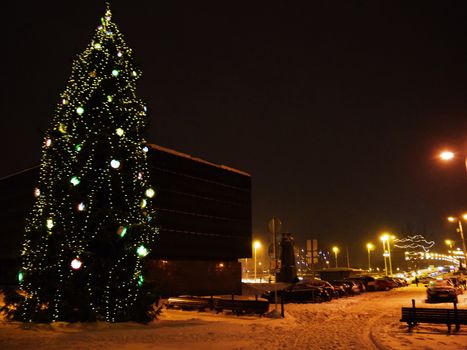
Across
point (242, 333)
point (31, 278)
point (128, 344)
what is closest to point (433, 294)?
point (242, 333)

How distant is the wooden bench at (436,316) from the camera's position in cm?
1455

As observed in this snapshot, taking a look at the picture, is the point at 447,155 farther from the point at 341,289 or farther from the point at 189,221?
the point at 189,221

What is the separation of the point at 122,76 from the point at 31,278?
8.31 metres

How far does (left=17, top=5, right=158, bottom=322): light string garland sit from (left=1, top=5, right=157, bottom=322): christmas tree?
0.03m

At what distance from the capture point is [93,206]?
1548cm

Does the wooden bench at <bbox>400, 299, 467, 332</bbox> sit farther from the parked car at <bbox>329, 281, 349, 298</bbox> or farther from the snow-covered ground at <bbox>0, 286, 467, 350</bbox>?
the parked car at <bbox>329, 281, 349, 298</bbox>

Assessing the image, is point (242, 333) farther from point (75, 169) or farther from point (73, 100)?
point (73, 100)

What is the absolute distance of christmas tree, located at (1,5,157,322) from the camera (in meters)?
14.8

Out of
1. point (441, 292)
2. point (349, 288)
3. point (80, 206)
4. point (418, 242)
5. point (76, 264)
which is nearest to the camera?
point (76, 264)

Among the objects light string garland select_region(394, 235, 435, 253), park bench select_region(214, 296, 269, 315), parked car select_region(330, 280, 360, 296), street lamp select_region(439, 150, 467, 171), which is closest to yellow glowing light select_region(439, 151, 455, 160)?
street lamp select_region(439, 150, 467, 171)

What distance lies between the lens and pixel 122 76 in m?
A: 17.2

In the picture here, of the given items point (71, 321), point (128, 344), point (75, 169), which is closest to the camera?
point (128, 344)

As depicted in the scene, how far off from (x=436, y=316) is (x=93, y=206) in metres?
12.7

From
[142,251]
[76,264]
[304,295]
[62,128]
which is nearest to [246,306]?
[142,251]
